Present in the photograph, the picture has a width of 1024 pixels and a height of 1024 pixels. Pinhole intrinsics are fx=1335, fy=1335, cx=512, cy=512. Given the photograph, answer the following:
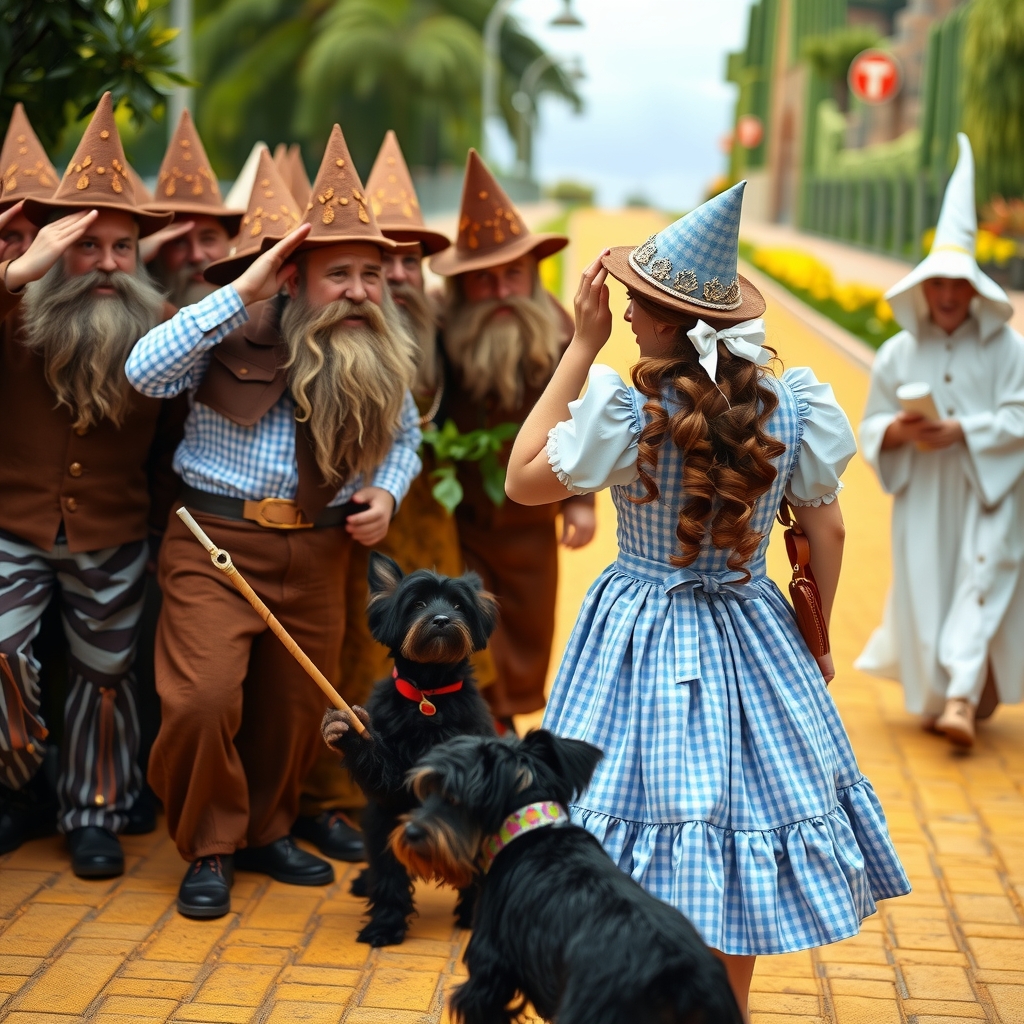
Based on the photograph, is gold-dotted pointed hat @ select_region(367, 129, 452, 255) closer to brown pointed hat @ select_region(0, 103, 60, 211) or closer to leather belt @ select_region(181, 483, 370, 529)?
brown pointed hat @ select_region(0, 103, 60, 211)

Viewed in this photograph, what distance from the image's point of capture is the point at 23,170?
4.66 m

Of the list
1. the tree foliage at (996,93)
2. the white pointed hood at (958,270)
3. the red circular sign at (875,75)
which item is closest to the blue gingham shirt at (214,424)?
the white pointed hood at (958,270)

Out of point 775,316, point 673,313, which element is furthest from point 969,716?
point 775,316

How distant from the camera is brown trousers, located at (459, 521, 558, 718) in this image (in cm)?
559

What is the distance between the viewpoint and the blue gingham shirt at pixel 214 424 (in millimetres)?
4168

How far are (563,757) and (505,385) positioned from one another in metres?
2.79

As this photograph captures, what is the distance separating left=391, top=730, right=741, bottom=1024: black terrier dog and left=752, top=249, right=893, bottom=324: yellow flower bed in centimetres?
1398

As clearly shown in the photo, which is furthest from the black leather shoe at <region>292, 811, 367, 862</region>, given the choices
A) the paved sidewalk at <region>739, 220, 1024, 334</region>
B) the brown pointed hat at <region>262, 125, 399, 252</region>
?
the paved sidewalk at <region>739, 220, 1024, 334</region>

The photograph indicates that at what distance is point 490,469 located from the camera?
5371mm

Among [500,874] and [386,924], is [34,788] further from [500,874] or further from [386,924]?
[500,874]

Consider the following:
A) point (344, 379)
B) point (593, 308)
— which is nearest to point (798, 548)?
point (593, 308)

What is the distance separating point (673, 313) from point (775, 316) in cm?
1891

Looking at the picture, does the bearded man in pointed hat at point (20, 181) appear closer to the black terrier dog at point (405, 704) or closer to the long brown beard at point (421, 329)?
the long brown beard at point (421, 329)

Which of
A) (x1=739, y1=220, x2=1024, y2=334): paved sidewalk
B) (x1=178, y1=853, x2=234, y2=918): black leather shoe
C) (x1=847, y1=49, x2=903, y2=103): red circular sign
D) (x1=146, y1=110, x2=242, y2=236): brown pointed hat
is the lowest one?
(x1=178, y1=853, x2=234, y2=918): black leather shoe
